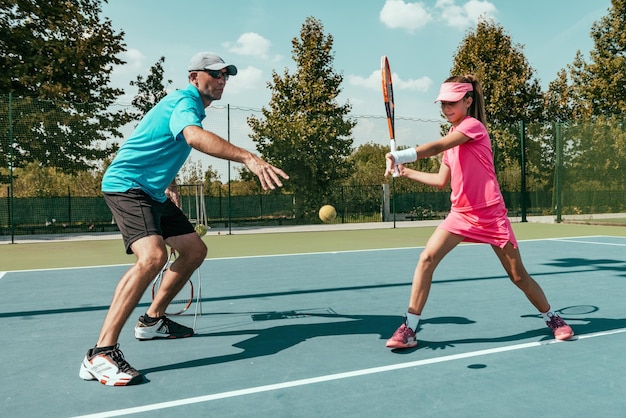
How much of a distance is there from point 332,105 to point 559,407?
866 inches

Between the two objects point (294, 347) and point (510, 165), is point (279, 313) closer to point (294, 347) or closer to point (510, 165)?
point (294, 347)

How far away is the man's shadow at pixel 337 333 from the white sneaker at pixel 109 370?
9.5 inches

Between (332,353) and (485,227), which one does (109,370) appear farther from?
(485,227)

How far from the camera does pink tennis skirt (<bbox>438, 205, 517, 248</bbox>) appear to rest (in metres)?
3.98

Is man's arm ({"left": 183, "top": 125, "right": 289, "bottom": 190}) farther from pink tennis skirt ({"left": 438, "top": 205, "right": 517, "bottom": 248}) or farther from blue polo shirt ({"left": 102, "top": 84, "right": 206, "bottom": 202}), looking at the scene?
pink tennis skirt ({"left": 438, "top": 205, "right": 517, "bottom": 248})

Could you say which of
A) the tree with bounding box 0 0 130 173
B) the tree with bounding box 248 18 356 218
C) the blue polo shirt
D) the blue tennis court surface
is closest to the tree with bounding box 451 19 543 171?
the tree with bounding box 248 18 356 218

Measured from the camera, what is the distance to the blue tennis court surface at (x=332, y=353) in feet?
9.78

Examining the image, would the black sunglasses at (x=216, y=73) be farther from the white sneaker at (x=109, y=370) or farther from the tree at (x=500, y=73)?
the tree at (x=500, y=73)

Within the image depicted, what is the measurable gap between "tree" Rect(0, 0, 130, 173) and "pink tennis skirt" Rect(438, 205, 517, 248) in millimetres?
12915

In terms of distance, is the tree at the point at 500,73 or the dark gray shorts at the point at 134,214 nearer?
the dark gray shorts at the point at 134,214

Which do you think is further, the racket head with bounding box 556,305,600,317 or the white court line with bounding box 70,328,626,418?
the racket head with bounding box 556,305,600,317

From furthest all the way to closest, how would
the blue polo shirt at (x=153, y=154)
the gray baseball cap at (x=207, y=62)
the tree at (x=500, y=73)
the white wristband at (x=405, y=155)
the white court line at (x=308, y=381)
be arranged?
the tree at (x=500, y=73), the gray baseball cap at (x=207, y=62), the blue polo shirt at (x=153, y=154), the white wristband at (x=405, y=155), the white court line at (x=308, y=381)

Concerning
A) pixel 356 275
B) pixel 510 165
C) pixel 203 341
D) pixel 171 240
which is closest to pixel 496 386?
pixel 203 341

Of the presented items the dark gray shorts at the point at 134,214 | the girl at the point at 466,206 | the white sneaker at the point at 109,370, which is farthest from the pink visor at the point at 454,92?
the white sneaker at the point at 109,370
